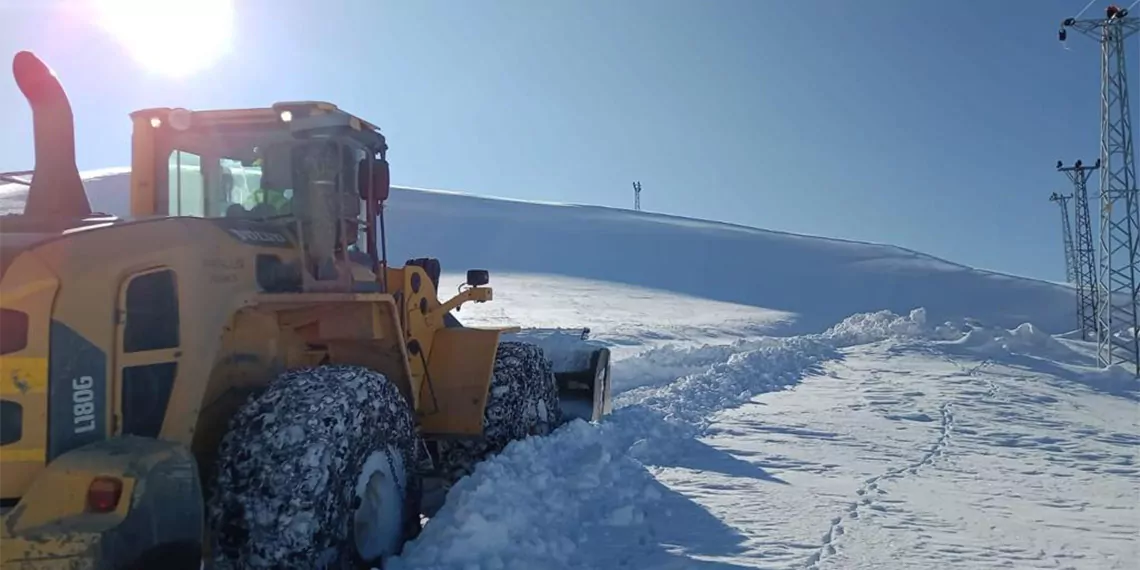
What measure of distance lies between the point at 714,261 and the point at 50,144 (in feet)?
140

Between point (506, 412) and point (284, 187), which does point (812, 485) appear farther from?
point (284, 187)

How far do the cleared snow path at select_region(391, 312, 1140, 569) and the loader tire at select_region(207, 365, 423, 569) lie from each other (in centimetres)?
58

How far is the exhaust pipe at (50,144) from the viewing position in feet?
13.0

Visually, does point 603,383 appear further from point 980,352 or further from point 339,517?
point 980,352

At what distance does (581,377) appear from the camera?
902 cm

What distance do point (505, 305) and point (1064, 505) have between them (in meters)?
24.6

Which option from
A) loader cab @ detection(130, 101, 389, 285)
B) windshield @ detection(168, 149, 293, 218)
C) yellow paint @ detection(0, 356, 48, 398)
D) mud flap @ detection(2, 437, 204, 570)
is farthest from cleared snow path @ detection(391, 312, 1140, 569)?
windshield @ detection(168, 149, 293, 218)

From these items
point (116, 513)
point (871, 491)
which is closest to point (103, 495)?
point (116, 513)

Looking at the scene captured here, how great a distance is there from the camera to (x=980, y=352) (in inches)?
626

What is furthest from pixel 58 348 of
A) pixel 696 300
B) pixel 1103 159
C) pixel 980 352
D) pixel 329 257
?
pixel 696 300

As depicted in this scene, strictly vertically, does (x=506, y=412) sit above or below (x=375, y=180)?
below

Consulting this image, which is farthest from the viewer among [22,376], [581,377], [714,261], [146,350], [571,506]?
[714,261]

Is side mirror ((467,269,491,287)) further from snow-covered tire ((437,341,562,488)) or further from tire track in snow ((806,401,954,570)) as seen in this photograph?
tire track in snow ((806,401,954,570))

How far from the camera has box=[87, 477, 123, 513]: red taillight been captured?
3.20m
